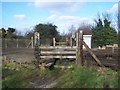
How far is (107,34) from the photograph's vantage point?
149ft

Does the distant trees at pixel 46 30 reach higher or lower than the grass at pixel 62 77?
higher

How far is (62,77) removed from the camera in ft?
34.4

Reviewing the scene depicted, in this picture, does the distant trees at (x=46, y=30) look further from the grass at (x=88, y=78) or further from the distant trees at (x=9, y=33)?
the grass at (x=88, y=78)

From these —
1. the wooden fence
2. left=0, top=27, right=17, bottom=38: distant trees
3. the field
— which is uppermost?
left=0, top=27, right=17, bottom=38: distant trees

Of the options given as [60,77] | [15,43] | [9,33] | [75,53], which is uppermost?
[9,33]

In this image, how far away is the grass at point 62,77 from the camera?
9.25 meters

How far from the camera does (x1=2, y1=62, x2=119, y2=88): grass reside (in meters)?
9.25

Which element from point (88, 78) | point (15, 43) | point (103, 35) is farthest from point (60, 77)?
point (103, 35)

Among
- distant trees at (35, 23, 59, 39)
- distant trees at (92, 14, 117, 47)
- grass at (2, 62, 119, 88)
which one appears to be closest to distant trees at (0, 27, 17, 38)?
distant trees at (35, 23, 59, 39)

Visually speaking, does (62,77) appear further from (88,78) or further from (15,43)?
(15,43)

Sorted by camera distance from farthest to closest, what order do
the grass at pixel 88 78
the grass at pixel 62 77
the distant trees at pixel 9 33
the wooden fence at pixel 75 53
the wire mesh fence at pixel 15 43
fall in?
1. the distant trees at pixel 9 33
2. the wire mesh fence at pixel 15 43
3. the wooden fence at pixel 75 53
4. the grass at pixel 62 77
5. the grass at pixel 88 78

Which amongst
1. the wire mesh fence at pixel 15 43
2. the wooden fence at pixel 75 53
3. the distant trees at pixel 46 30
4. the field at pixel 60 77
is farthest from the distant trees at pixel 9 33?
the field at pixel 60 77

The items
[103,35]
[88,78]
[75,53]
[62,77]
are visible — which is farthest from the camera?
[103,35]

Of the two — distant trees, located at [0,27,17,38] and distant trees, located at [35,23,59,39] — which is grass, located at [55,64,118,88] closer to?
distant trees, located at [0,27,17,38]
